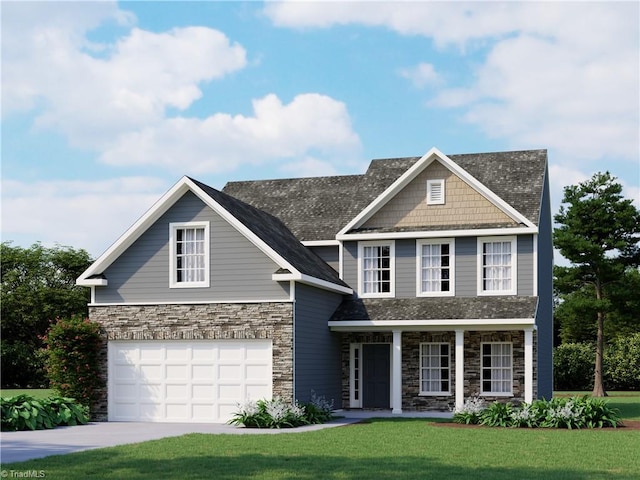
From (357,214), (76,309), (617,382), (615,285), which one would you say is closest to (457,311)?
(357,214)

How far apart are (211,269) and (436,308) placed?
6.88 meters

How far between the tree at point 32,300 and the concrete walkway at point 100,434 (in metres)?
26.3

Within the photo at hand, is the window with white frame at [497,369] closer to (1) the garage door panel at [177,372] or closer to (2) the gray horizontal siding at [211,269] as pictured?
(2) the gray horizontal siding at [211,269]

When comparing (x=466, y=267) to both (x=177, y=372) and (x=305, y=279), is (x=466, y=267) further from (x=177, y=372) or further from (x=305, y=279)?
(x=177, y=372)

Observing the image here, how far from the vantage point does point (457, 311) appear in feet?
85.0

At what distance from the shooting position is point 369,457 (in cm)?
1484

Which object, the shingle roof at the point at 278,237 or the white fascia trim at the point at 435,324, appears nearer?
the shingle roof at the point at 278,237

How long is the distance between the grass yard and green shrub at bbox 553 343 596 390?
86.5 ft

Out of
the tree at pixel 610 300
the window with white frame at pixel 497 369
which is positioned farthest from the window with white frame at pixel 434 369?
the tree at pixel 610 300

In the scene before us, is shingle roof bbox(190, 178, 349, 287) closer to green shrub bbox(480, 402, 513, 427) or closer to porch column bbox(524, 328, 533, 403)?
porch column bbox(524, 328, 533, 403)

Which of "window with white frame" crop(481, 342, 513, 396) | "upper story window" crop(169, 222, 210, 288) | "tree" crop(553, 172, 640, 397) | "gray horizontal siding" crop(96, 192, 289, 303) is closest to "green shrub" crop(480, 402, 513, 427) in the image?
"window with white frame" crop(481, 342, 513, 396)

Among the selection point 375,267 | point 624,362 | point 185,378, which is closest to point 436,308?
point 375,267

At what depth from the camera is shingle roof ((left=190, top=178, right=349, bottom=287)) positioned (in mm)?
24094

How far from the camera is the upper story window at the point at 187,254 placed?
24234mm
